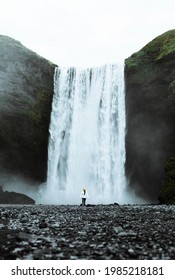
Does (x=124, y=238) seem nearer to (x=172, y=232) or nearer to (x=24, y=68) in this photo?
(x=172, y=232)

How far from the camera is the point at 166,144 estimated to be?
39.3 meters

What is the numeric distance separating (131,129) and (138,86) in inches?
217

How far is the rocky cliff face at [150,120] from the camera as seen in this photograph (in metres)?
39.4

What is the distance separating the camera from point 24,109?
42.3m

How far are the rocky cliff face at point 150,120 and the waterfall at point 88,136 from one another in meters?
1.34

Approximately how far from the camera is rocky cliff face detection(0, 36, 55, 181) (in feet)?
135

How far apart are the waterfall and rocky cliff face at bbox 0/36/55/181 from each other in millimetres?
1218

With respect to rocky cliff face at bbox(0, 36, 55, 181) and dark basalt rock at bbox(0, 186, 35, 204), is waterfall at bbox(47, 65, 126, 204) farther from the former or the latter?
dark basalt rock at bbox(0, 186, 35, 204)

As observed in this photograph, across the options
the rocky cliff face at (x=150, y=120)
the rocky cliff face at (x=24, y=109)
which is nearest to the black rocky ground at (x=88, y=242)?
the rocky cliff face at (x=150, y=120)

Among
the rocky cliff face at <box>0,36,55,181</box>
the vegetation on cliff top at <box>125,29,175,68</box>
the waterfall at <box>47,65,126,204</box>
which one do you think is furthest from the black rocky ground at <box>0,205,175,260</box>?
the vegetation on cliff top at <box>125,29,175,68</box>
